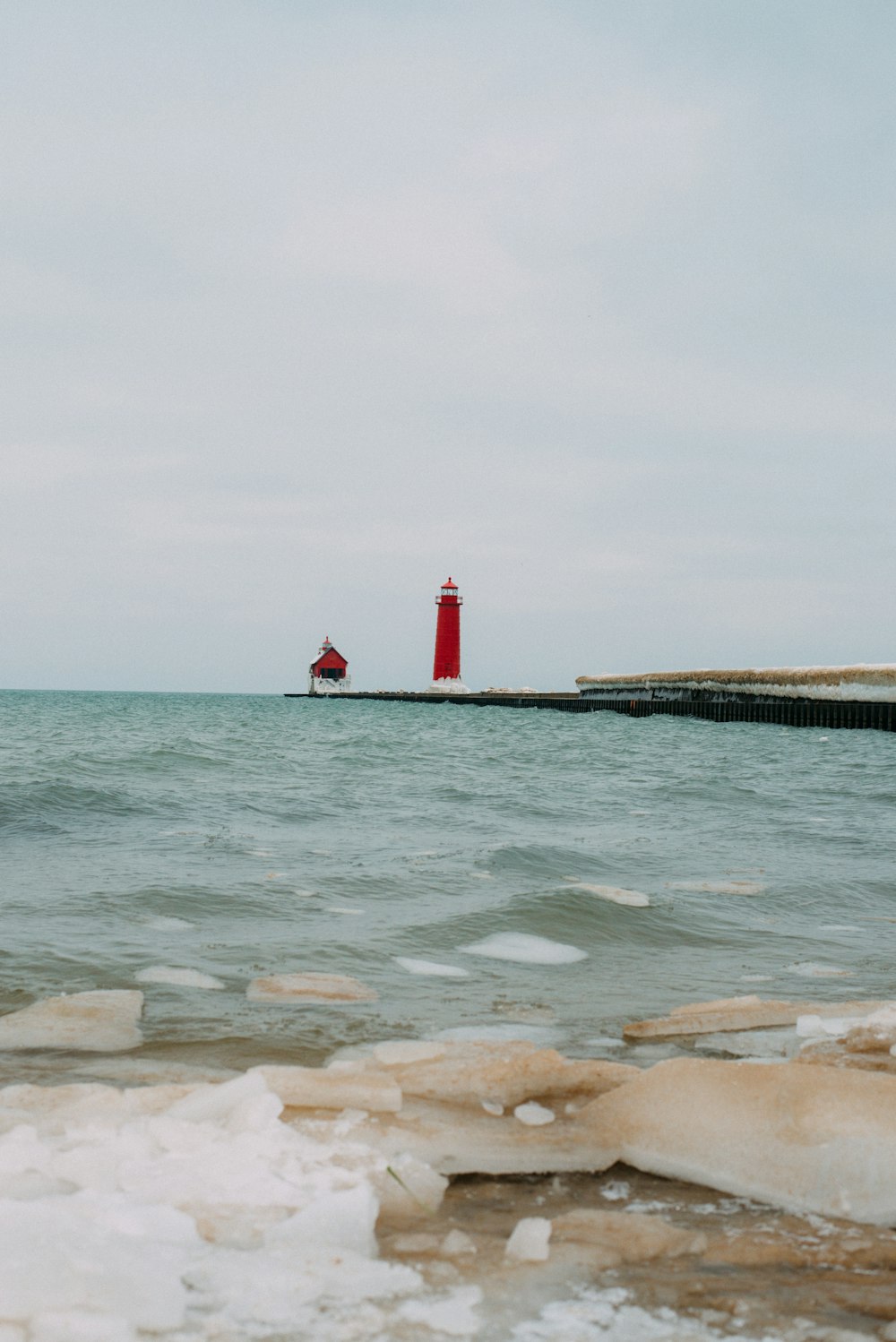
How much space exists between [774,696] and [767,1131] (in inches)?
1431

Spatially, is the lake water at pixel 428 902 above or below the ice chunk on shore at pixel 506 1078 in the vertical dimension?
below

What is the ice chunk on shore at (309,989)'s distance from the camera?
365 centimetres

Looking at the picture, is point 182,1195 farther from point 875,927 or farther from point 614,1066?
point 875,927

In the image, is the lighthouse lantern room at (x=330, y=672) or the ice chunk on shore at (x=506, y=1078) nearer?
the ice chunk on shore at (x=506, y=1078)

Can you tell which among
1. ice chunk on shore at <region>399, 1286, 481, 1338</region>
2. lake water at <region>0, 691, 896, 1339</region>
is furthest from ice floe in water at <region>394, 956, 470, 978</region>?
ice chunk on shore at <region>399, 1286, 481, 1338</region>

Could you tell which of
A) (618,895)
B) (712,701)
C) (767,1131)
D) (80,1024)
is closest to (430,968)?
(80,1024)

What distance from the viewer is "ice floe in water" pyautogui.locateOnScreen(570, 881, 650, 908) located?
5.50 metres

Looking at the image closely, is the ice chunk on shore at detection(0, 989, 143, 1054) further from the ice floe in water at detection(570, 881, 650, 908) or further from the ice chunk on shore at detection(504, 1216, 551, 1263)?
the ice floe in water at detection(570, 881, 650, 908)

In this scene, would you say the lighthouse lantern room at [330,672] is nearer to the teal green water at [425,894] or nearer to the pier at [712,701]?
the pier at [712,701]

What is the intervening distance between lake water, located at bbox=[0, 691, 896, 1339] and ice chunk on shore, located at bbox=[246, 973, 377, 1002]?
0.07m

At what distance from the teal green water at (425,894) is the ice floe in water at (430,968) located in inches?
2.8

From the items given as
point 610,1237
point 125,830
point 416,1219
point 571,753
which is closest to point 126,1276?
point 416,1219

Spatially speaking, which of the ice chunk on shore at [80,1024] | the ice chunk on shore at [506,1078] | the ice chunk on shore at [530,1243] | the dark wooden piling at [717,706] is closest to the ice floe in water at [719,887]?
the ice chunk on shore at [506,1078]

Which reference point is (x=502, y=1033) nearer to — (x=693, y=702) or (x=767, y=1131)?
(x=767, y=1131)
